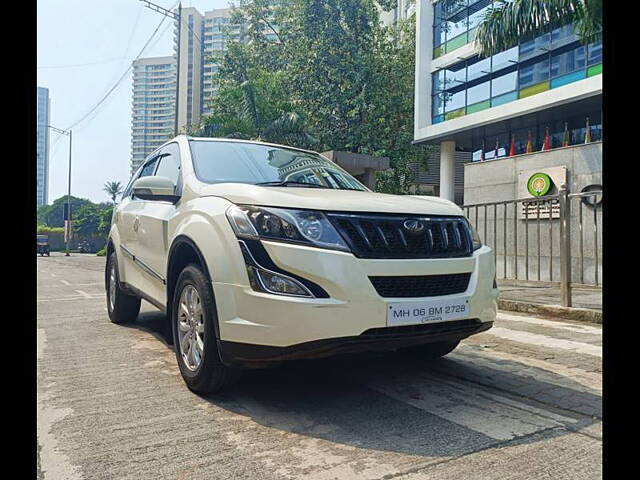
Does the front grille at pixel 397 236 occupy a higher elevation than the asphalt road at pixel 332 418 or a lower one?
higher

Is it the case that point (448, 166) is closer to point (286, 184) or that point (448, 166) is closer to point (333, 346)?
point (286, 184)

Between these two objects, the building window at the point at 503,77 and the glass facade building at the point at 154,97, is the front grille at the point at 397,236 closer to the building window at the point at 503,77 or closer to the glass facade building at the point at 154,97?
the building window at the point at 503,77

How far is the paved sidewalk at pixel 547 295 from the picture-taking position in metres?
6.98

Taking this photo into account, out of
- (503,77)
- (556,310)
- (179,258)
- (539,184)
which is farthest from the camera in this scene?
(503,77)

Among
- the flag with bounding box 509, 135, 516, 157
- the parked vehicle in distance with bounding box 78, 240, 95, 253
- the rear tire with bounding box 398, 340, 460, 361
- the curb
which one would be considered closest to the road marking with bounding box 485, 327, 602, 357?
the curb

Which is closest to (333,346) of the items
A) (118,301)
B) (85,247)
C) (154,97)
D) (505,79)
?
(118,301)

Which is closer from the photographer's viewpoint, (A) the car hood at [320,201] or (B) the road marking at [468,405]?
(B) the road marking at [468,405]

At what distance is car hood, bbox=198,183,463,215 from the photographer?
2.86 metres

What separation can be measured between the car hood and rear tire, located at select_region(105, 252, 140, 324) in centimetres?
266

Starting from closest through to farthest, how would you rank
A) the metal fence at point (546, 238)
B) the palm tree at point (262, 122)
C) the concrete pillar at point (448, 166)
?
the metal fence at point (546, 238) → the palm tree at point (262, 122) → the concrete pillar at point (448, 166)

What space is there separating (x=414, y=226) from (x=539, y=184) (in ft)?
34.8

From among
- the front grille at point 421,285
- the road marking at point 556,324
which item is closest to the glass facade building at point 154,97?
the road marking at point 556,324

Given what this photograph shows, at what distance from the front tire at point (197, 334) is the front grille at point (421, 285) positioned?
933mm

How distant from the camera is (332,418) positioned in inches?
110
